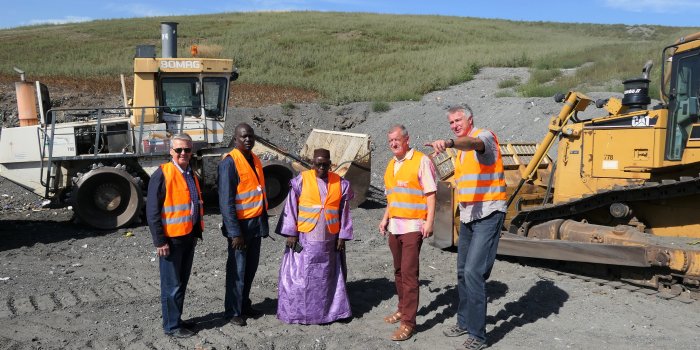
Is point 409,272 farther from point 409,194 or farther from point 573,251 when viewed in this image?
point 573,251

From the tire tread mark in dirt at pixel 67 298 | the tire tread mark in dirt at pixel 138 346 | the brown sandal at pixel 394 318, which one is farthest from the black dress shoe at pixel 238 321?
the tire tread mark in dirt at pixel 67 298

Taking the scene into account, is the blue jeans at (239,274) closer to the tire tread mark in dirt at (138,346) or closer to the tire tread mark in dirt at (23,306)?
the tire tread mark in dirt at (138,346)

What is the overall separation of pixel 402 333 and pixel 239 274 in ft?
4.80

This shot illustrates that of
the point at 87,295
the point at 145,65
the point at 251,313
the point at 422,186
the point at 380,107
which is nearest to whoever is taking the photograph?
the point at 422,186

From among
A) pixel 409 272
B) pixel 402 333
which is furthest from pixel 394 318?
pixel 409 272

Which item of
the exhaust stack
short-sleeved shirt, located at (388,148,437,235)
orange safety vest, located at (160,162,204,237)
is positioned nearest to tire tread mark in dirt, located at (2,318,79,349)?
orange safety vest, located at (160,162,204,237)

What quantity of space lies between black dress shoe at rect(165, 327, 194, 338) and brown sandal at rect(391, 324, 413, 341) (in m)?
1.64

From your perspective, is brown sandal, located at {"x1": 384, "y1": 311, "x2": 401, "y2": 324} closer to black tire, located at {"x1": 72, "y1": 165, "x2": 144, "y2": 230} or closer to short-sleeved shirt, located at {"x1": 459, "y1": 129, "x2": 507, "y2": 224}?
short-sleeved shirt, located at {"x1": 459, "y1": 129, "x2": 507, "y2": 224}

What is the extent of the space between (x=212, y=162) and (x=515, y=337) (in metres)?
7.33

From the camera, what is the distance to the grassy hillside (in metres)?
26.1

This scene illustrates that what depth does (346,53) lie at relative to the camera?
36594mm

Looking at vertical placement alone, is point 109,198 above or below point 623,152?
below

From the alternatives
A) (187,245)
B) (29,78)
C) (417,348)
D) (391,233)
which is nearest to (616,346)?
(417,348)

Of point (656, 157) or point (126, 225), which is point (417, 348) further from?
point (126, 225)
